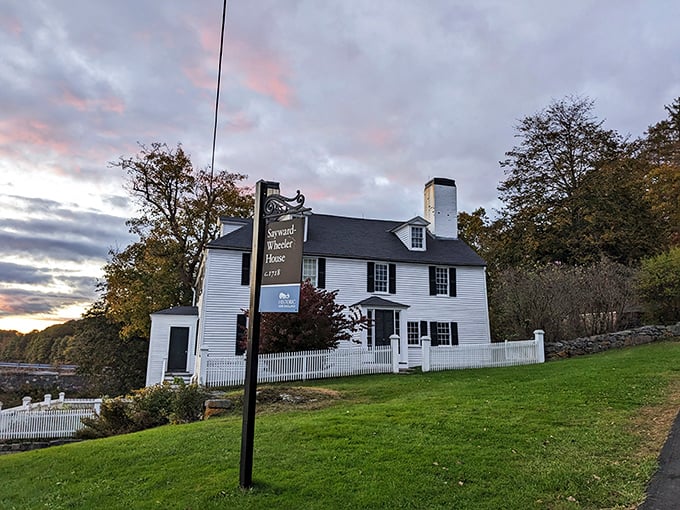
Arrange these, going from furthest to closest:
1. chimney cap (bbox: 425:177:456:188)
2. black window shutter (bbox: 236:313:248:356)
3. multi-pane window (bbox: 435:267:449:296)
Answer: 1. chimney cap (bbox: 425:177:456:188)
2. multi-pane window (bbox: 435:267:449:296)
3. black window shutter (bbox: 236:313:248:356)

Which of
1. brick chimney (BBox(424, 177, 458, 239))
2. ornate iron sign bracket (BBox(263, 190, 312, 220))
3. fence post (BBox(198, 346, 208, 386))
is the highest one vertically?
brick chimney (BBox(424, 177, 458, 239))

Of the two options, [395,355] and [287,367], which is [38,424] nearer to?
[287,367]

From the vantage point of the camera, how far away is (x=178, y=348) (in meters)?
21.0

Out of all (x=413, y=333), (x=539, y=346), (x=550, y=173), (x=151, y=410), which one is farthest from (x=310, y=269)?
(x=550, y=173)

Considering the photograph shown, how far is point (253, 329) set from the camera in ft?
18.3

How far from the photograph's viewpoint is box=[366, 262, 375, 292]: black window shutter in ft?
69.2

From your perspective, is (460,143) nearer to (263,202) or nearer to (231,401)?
(231,401)

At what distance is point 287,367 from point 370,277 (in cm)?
699

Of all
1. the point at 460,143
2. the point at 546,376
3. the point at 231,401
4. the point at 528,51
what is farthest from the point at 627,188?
the point at 231,401

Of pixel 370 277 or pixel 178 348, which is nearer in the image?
pixel 178 348

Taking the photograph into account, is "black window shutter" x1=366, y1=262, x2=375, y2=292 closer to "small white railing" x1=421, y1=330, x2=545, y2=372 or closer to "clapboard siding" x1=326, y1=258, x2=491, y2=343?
"clapboard siding" x1=326, y1=258, x2=491, y2=343

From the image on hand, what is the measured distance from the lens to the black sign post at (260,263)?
5347 millimetres

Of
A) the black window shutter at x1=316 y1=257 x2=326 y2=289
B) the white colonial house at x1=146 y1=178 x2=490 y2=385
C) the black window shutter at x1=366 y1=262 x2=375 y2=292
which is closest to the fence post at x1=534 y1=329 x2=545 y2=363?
the white colonial house at x1=146 y1=178 x2=490 y2=385

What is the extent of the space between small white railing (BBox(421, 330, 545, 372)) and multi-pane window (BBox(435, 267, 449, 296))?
502 cm
